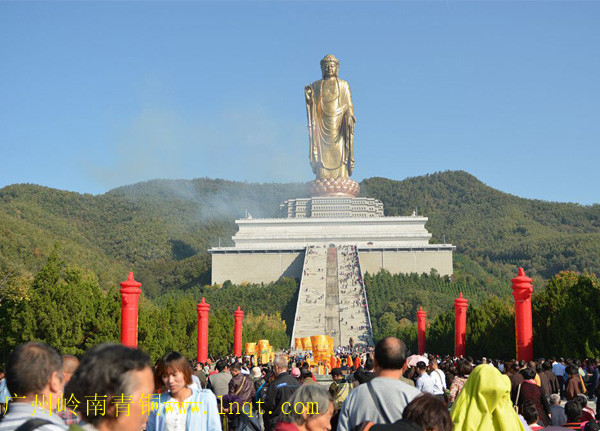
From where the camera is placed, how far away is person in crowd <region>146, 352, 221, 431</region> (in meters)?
5.24

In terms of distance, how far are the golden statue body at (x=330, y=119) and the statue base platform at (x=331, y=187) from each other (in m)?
1.12

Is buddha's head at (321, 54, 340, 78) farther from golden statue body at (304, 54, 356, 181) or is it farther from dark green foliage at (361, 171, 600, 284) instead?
dark green foliage at (361, 171, 600, 284)

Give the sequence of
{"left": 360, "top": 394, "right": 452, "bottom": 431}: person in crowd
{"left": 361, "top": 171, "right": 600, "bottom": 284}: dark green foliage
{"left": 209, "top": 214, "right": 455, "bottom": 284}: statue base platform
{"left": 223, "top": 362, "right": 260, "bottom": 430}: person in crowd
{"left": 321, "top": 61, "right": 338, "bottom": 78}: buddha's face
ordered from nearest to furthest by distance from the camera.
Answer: {"left": 360, "top": 394, "right": 452, "bottom": 431}: person in crowd < {"left": 223, "top": 362, "right": 260, "bottom": 430}: person in crowd < {"left": 209, "top": 214, "right": 455, "bottom": 284}: statue base platform < {"left": 321, "top": 61, "right": 338, "bottom": 78}: buddha's face < {"left": 361, "top": 171, "right": 600, "bottom": 284}: dark green foliage

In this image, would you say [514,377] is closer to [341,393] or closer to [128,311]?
[341,393]

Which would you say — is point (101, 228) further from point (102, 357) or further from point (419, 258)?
point (102, 357)

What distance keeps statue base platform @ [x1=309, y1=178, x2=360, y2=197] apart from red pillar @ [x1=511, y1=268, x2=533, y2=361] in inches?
1610

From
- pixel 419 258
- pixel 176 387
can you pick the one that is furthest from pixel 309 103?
pixel 176 387

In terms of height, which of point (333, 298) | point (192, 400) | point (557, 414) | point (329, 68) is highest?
point (329, 68)

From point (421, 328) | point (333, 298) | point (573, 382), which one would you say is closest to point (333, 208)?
point (333, 298)

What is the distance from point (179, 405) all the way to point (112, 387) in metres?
2.28

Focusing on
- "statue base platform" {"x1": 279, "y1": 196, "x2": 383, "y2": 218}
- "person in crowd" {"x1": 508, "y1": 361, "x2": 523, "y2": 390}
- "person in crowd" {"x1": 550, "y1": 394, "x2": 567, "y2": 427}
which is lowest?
"person in crowd" {"x1": 550, "y1": 394, "x2": 567, "y2": 427}

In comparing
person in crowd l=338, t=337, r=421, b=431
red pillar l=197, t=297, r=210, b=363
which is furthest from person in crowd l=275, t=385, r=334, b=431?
red pillar l=197, t=297, r=210, b=363

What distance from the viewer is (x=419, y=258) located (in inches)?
2128

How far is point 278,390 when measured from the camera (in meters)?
6.96
